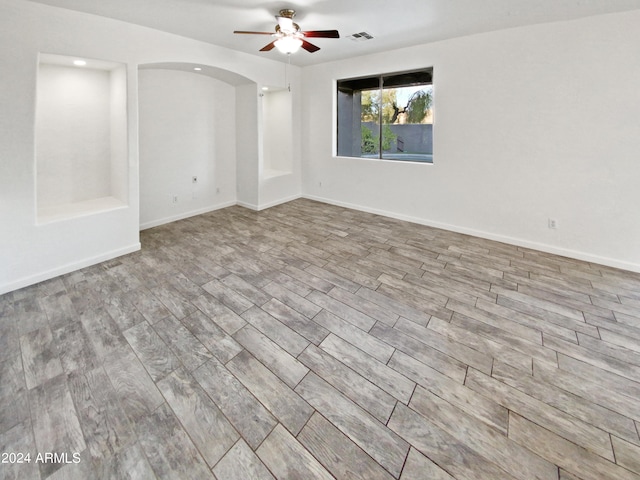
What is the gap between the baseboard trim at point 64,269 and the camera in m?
3.01

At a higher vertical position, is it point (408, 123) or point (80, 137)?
point (408, 123)

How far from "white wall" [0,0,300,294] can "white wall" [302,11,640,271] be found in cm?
356

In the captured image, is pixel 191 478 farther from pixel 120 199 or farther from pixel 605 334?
pixel 120 199

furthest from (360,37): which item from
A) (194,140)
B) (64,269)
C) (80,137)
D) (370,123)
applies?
(64,269)

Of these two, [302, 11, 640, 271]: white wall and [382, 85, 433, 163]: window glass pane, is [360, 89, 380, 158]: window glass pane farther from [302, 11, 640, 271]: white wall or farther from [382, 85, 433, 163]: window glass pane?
[302, 11, 640, 271]: white wall

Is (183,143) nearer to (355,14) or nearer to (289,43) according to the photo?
(289,43)

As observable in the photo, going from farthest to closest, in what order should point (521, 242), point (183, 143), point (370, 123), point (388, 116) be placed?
1. point (370, 123)
2. point (388, 116)
3. point (183, 143)
4. point (521, 242)

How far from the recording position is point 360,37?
419cm

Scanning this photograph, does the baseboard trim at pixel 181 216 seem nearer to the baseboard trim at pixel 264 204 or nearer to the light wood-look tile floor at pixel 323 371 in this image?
the baseboard trim at pixel 264 204

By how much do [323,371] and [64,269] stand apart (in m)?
3.12

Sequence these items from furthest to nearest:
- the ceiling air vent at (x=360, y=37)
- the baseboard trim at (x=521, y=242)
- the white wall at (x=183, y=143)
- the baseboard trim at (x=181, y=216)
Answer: the baseboard trim at (x=181, y=216) < the white wall at (x=183, y=143) < the ceiling air vent at (x=360, y=37) < the baseboard trim at (x=521, y=242)

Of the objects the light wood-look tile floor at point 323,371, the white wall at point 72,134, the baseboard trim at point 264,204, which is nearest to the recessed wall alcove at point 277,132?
the baseboard trim at point 264,204

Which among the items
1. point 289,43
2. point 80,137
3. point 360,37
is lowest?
point 80,137

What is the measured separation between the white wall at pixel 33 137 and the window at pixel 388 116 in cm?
318
